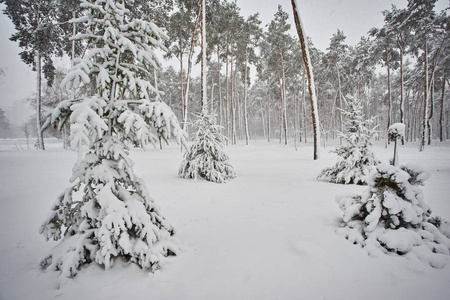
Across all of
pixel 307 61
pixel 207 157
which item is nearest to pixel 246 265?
pixel 207 157

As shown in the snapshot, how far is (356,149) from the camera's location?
21.2 ft

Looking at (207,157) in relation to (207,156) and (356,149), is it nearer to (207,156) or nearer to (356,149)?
(207,156)

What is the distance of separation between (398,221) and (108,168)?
12.3ft

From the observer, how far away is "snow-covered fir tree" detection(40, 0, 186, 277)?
2.30m

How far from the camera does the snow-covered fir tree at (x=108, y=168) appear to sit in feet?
7.56

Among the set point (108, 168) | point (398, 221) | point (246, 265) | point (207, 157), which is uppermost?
point (108, 168)

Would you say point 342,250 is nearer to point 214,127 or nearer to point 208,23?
point 214,127

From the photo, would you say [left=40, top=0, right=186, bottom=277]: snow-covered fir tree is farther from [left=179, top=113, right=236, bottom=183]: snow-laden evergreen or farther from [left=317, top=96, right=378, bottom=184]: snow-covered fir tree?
[left=317, top=96, right=378, bottom=184]: snow-covered fir tree

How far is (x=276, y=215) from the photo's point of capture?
13.2 ft

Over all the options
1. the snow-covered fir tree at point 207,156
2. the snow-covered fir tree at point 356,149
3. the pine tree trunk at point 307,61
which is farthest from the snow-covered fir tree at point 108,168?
the pine tree trunk at point 307,61

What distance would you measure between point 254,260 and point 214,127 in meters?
5.91

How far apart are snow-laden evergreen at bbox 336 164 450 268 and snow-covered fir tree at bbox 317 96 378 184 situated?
390cm

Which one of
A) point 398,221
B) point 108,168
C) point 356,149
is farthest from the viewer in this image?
point 356,149

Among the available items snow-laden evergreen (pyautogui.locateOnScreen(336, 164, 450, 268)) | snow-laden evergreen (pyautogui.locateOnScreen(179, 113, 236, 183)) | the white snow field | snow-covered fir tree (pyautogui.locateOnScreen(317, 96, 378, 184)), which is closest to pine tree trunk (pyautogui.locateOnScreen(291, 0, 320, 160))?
snow-covered fir tree (pyautogui.locateOnScreen(317, 96, 378, 184))
